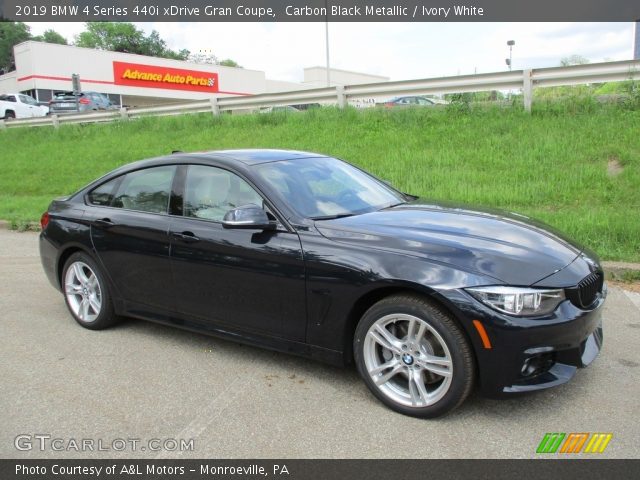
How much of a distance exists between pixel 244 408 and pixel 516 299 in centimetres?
174

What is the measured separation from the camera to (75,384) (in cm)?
390

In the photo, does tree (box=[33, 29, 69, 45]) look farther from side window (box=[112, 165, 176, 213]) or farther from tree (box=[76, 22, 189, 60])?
side window (box=[112, 165, 176, 213])

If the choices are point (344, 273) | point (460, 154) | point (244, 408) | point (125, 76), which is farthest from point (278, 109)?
point (125, 76)

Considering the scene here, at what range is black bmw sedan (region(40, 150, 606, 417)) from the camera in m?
3.11

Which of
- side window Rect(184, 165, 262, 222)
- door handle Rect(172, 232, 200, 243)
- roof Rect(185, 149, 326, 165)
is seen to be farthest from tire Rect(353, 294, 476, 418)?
roof Rect(185, 149, 326, 165)

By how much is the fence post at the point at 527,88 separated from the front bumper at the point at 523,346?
28.4ft

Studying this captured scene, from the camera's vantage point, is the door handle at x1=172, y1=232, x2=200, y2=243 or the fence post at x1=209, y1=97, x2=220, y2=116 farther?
the fence post at x1=209, y1=97, x2=220, y2=116

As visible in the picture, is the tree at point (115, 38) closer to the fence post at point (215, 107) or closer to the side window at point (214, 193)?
the fence post at point (215, 107)

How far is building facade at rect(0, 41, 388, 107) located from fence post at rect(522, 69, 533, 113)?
33.5 metres

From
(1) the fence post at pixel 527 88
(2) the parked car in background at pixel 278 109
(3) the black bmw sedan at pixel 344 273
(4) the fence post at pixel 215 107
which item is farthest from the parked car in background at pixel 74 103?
(3) the black bmw sedan at pixel 344 273

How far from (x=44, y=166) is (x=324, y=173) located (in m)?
13.3

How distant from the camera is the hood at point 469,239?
10.4 feet

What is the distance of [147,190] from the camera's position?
15.4 feet
